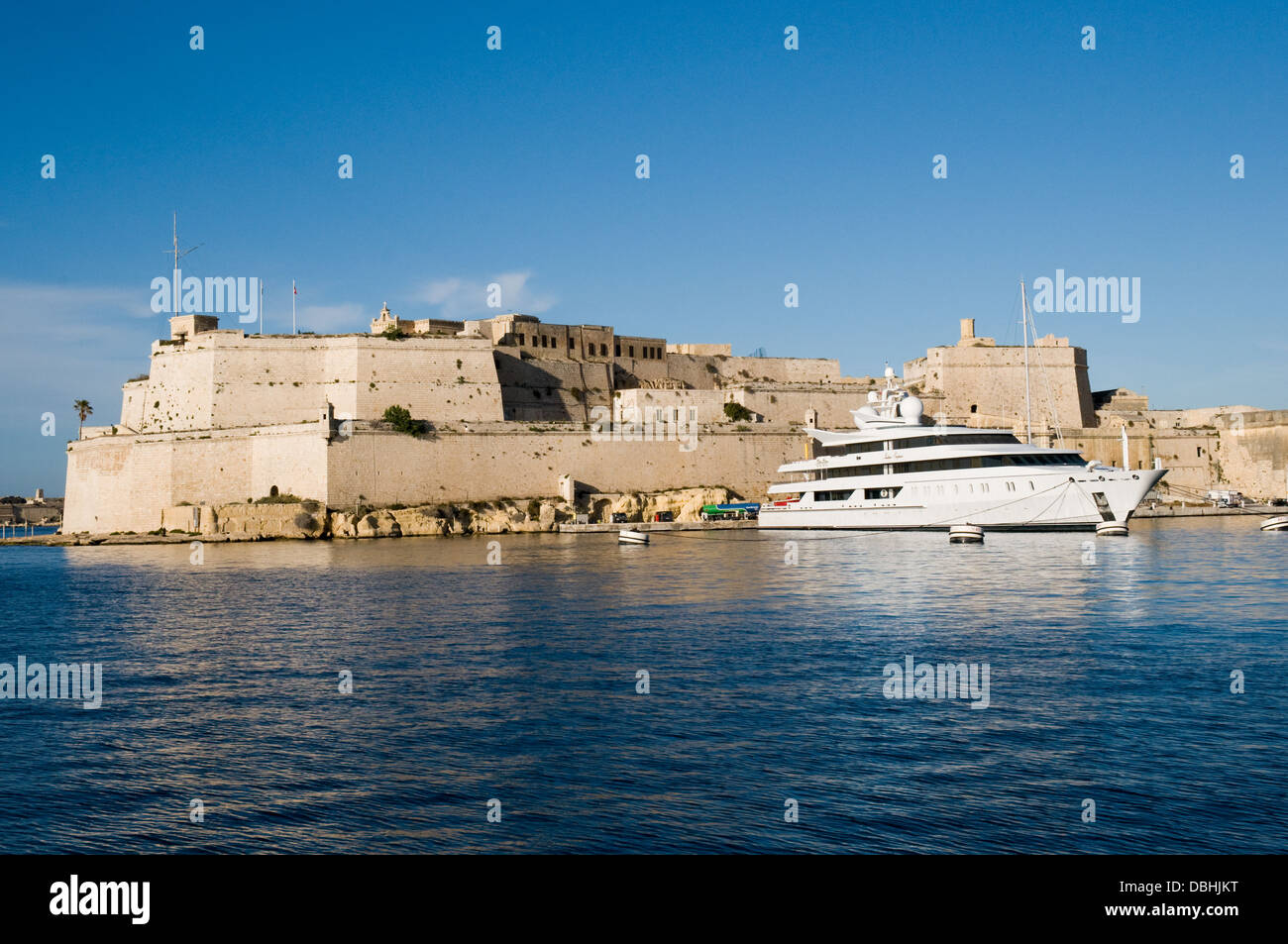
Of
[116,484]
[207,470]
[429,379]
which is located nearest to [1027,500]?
[429,379]

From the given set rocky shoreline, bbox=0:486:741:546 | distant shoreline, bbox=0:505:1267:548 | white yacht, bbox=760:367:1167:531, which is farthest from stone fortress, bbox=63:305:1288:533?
white yacht, bbox=760:367:1167:531

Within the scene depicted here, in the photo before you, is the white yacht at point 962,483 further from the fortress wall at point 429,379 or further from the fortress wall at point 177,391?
the fortress wall at point 177,391

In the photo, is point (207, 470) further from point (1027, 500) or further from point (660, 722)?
point (660, 722)

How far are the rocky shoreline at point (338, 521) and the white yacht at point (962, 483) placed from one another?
1473cm

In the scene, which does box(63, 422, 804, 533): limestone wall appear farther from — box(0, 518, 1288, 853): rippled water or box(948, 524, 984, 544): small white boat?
box(0, 518, 1288, 853): rippled water

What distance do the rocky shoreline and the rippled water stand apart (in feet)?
82.5

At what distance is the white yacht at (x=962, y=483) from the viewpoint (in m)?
45.7

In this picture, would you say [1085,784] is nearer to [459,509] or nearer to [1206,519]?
[459,509]

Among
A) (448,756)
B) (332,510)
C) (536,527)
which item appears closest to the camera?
(448,756)

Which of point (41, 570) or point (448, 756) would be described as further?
point (41, 570)
